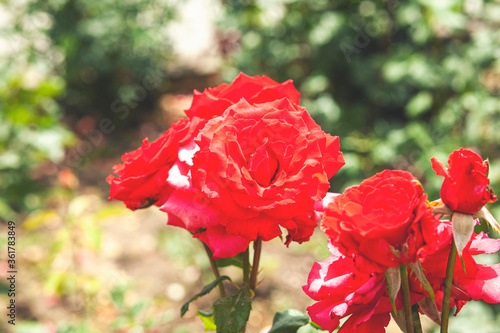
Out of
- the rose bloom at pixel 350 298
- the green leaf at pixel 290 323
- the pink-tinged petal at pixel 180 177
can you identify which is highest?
the pink-tinged petal at pixel 180 177

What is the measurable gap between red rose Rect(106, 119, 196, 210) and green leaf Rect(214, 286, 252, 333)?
0.17 m

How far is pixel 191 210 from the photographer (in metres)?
0.56

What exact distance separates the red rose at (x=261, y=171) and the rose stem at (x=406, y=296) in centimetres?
12

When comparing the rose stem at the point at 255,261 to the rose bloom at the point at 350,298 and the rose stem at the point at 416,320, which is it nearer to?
the rose bloom at the point at 350,298

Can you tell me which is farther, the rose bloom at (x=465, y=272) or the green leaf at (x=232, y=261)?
the green leaf at (x=232, y=261)

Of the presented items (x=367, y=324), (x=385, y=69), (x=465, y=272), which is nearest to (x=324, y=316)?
(x=367, y=324)

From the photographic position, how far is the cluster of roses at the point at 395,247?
0.47m

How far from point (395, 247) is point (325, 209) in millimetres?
100

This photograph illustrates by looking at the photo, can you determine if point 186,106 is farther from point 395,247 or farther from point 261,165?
point 395,247

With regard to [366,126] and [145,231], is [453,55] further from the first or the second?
[145,231]

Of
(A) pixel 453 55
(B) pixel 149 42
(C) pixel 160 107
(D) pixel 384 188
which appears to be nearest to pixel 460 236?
(D) pixel 384 188

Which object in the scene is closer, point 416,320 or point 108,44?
point 416,320

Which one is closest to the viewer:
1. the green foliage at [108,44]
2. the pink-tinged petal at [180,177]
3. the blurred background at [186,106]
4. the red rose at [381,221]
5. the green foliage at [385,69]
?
the red rose at [381,221]

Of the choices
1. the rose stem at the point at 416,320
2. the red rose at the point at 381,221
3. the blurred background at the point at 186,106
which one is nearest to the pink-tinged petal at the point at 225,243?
the red rose at the point at 381,221
